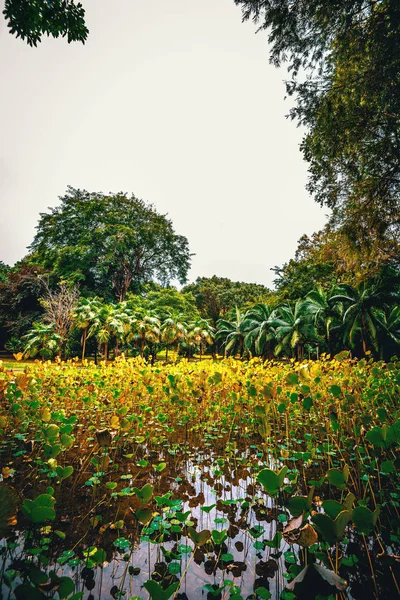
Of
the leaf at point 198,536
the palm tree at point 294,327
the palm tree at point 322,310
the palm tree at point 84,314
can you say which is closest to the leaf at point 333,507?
the leaf at point 198,536

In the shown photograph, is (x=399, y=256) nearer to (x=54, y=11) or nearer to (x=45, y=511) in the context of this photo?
(x=54, y=11)

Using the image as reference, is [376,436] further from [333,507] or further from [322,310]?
[322,310]

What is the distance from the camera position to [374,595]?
4.98 feet

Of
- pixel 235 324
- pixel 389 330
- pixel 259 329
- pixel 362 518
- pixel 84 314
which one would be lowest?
pixel 362 518

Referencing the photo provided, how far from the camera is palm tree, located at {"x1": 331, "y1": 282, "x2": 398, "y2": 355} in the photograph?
55.8 feet

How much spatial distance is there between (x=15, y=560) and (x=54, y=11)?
491 cm

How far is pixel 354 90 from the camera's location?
653cm

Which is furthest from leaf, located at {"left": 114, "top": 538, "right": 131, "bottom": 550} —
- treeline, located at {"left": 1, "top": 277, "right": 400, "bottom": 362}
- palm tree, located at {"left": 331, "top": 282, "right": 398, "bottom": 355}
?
palm tree, located at {"left": 331, "top": 282, "right": 398, "bottom": 355}

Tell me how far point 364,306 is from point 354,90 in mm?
13256

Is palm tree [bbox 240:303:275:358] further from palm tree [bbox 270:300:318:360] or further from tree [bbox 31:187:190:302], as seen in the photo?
tree [bbox 31:187:190:302]

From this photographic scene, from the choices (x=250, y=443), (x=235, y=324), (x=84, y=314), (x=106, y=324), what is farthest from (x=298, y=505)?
(x=235, y=324)

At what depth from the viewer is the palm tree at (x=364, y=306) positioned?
1700cm

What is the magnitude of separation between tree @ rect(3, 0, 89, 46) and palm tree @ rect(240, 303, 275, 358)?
2045 centimetres

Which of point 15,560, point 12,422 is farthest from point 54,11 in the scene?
point 12,422
